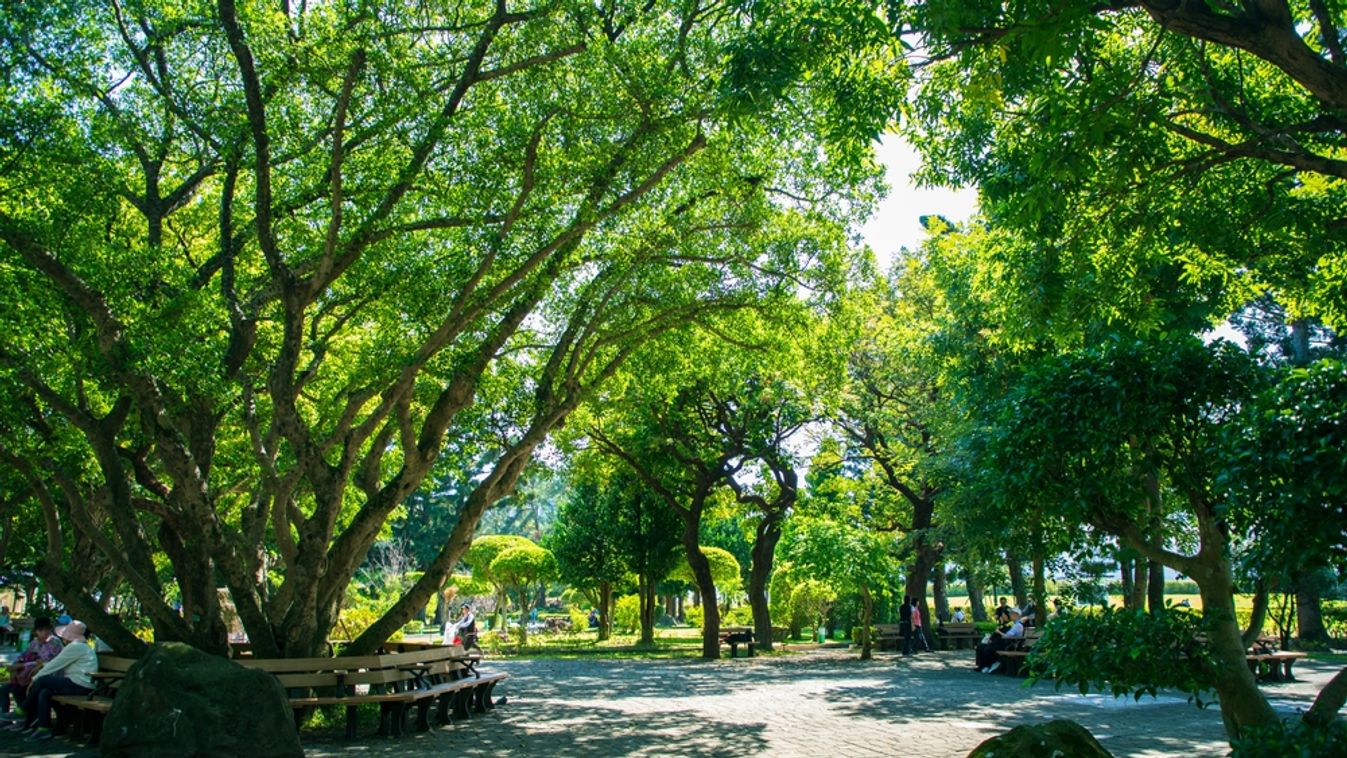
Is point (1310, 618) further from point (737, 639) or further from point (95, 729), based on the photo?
point (95, 729)

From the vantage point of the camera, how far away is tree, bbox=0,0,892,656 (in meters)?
10.1

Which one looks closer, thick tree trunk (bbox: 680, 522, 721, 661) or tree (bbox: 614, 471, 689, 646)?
thick tree trunk (bbox: 680, 522, 721, 661)

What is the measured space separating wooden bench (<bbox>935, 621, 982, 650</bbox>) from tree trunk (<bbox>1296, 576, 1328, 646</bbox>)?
8.07m

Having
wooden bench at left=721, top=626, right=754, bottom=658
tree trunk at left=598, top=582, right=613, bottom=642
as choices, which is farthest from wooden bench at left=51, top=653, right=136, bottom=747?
tree trunk at left=598, top=582, right=613, bottom=642

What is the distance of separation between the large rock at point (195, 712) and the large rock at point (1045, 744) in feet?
A: 18.8

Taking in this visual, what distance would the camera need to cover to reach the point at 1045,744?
17.7ft

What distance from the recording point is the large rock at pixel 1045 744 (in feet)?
17.6

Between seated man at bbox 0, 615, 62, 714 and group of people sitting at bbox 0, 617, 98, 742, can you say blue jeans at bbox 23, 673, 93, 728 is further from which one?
seated man at bbox 0, 615, 62, 714

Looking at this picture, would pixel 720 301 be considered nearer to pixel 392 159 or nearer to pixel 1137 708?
pixel 392 159

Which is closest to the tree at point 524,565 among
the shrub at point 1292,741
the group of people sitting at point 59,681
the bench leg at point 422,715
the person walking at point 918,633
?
the person walking at point 918,633

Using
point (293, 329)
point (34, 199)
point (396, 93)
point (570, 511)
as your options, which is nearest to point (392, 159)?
point (396, 93)

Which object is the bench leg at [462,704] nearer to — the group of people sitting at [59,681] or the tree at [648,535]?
the group of people sitting at [59,681]

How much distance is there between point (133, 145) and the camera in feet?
35.8

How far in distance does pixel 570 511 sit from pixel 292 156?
71.9 feet
